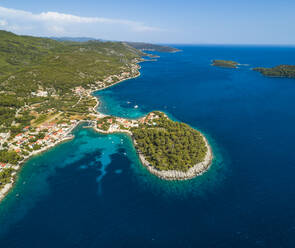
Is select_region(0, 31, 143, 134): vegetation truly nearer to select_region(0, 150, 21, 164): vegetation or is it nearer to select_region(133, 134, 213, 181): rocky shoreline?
select_region(0, 150, 21, 164): vegetation

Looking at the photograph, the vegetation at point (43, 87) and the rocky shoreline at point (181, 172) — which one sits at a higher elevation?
the vegetation at point (43, 87)

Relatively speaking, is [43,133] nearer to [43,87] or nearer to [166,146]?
[166,146]

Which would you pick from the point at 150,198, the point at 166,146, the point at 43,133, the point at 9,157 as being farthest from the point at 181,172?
the point at 43,133

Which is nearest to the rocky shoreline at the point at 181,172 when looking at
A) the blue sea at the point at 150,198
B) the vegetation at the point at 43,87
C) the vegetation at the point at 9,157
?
the blue sea at the point at 150,198

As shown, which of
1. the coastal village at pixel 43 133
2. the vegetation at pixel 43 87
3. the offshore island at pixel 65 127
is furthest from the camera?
the vegetation at pixel 43 87

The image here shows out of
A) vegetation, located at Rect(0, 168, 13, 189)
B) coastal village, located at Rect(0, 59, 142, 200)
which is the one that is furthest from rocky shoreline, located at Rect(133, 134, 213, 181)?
vegetation, located at Rect(0, 168, 13, 189)

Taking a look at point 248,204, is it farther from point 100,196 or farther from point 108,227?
point 100,196

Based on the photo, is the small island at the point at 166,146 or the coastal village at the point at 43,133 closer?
the small island at the point at 166,146

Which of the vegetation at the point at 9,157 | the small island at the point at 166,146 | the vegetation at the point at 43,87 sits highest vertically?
the vegetation at the point at 43,87

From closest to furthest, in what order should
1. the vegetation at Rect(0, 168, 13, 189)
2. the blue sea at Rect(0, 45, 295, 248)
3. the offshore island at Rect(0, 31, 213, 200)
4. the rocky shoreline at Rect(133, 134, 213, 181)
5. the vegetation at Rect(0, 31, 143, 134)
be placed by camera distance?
the blue sea at Rect(0, 45, 295, 248)
the vegetation at Rect(0, 168, 13, 189)
the rocky shoreline at Rect(133, 134, 213, 181)
the offshore island at Rect(0, 31, 213, 200)
the vegetation at Rect(0, 31, 143, 134)

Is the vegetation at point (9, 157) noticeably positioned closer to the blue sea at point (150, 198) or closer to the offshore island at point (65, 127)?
the offshore island at point (65, 127)
